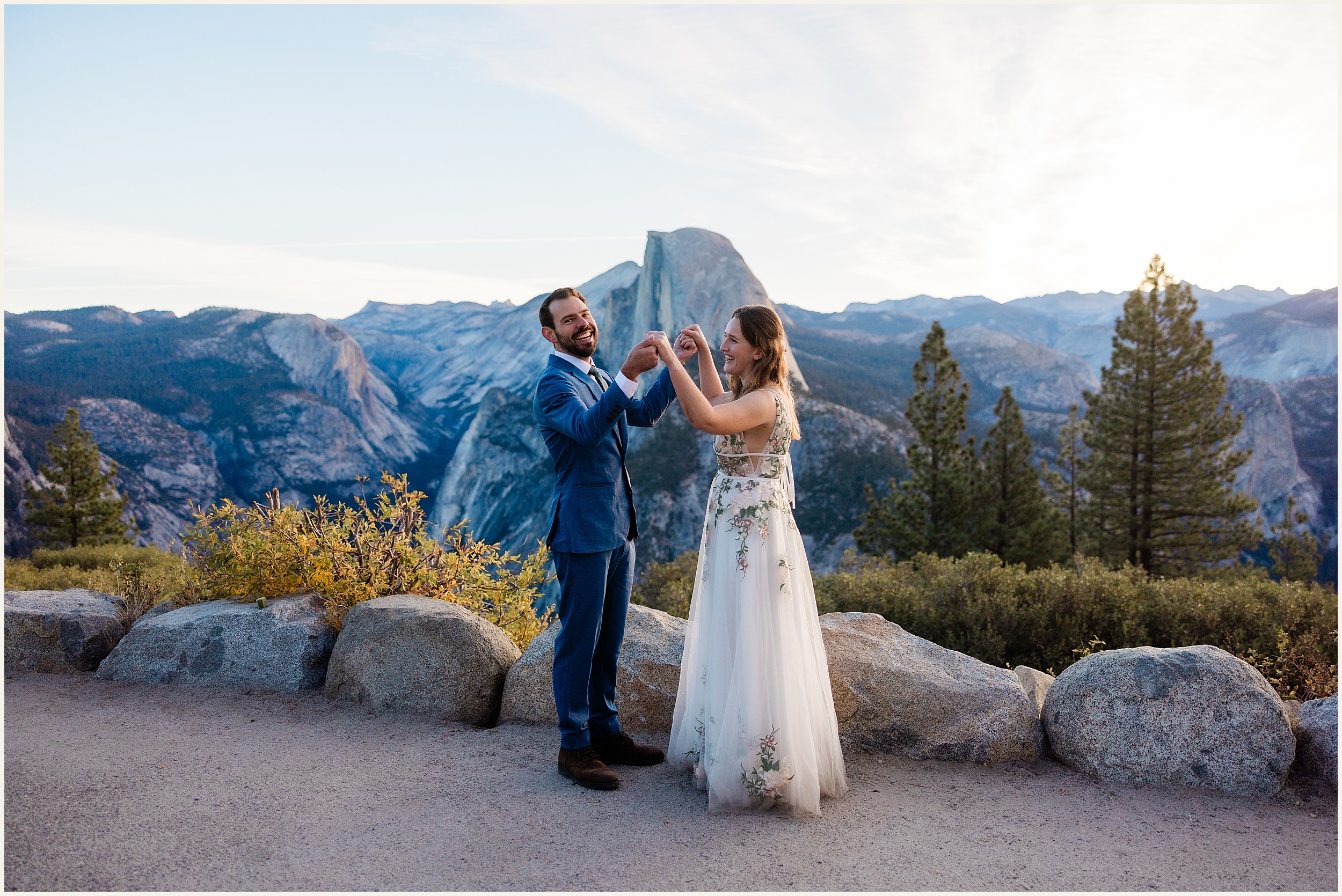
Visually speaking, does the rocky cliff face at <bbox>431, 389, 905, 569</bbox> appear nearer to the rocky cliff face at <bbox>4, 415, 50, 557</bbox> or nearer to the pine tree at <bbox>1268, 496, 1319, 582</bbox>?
the rocky cliff face at <bbox>4, 415, 50, 557</bbox>

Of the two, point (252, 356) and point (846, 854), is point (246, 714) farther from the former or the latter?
point (252, 356)

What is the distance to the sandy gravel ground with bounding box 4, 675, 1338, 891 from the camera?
12.1 ft

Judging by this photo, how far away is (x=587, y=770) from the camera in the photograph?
4.62 metres

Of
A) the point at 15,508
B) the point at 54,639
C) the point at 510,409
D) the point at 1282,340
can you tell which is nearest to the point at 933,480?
the point at 54,639

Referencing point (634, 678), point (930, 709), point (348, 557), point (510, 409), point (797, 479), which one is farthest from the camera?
point (510, 409)

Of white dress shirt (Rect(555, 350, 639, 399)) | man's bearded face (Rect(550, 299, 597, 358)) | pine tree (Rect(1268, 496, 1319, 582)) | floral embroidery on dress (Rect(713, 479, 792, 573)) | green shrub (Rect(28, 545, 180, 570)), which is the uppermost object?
man's bearded face (Rect(550, 299, 597, 358))

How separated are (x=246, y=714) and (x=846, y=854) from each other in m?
4.53

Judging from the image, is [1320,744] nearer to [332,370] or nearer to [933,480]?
[933,480]

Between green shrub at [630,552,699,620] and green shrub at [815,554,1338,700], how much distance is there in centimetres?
625

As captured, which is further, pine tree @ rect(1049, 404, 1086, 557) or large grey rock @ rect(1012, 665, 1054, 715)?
pine tree @ rect(1049, 404, 1086, 557)

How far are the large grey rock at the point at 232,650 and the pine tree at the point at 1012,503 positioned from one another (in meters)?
20.3

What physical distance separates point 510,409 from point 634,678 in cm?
10278

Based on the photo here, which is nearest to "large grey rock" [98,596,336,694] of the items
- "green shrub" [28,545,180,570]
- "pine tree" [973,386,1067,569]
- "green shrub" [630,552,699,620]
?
"green shrub" [28,545,180,570]

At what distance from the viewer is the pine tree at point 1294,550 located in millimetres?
27234
